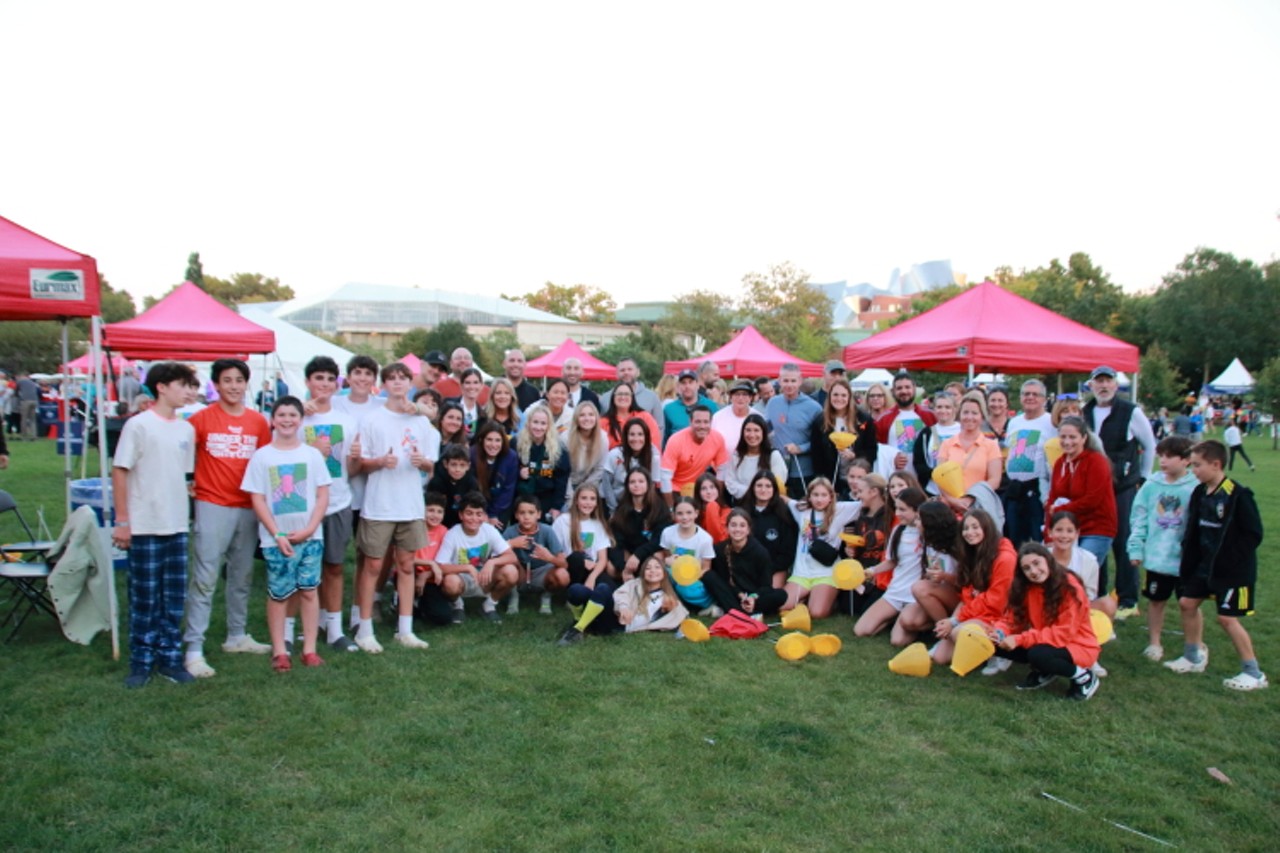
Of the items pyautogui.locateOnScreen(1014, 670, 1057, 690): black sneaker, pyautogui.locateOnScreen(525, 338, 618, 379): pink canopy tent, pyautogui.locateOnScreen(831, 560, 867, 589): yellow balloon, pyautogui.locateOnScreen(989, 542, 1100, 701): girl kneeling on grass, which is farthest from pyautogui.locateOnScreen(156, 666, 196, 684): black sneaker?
pyautogui.locateOnScreen(525, 338, 618, 379): pink canopy tent

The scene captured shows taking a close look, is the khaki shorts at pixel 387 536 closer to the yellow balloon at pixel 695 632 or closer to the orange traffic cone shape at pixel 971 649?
the yellow balloon at pixel 695 632

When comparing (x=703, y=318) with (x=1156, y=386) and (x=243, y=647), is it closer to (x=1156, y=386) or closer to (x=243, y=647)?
(x=1156, y=386)

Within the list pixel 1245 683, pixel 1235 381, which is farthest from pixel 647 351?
pixel 1245 683

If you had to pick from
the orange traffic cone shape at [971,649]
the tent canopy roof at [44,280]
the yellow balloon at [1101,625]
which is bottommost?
the orange traffic cone shape at [971,649]

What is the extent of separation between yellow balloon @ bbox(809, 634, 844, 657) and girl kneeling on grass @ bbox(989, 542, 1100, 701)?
0.96 m

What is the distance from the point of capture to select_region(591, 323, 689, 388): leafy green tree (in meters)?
35.3

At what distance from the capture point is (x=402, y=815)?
3189 millimetres

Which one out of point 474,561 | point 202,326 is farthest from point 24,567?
point 202,326

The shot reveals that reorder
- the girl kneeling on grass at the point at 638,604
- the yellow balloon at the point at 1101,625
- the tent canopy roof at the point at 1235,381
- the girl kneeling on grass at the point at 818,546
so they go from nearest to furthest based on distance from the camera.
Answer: the yellow balloon at the point at 1101,625 < the girl kneeling on grass at the point at 638,604 < the girl kneeling on grass at the point at 818,546 < the tent canopy roof at the point at 1235,381

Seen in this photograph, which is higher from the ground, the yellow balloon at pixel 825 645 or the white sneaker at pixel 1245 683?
the white sneaker at pixel 1245 683

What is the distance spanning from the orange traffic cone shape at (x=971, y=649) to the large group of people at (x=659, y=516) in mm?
180

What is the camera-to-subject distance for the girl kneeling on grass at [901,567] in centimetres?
573

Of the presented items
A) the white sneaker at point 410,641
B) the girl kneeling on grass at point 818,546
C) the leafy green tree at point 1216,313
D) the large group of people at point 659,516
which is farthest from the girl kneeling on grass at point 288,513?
the leafy green tree at point 1216,313

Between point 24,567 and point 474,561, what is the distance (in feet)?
9.17
